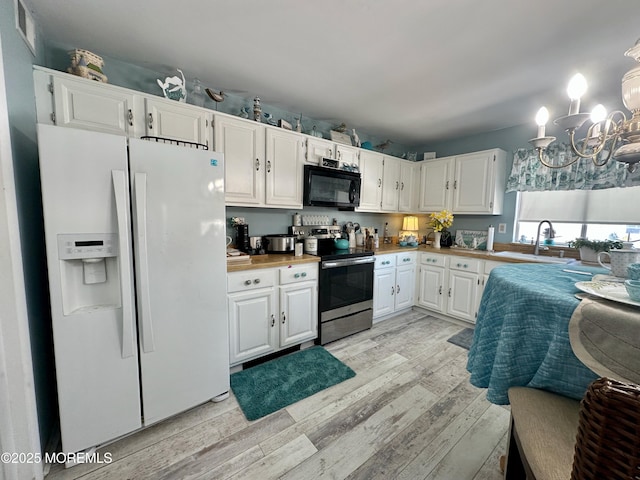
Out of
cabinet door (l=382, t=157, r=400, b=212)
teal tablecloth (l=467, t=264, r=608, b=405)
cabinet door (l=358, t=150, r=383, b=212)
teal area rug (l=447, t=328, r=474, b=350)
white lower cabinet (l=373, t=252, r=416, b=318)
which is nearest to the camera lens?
teal tablecloth (l=467, t=264, r=608, b=405)

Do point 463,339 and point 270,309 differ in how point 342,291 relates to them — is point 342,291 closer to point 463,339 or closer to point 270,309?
point 270,309

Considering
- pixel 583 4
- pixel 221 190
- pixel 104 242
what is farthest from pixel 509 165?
pixel 104 242

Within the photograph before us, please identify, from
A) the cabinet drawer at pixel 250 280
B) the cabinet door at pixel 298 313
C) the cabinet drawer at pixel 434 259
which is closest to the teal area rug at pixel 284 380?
the cabinet door at pixel 298 313

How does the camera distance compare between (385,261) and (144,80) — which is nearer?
(144,80)

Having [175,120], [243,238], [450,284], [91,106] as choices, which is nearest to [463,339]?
[450,284]

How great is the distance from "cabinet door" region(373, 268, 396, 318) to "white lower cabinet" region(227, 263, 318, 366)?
34.0 inches

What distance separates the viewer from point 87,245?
127 cm

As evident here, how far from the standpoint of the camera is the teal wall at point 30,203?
4.02 ft

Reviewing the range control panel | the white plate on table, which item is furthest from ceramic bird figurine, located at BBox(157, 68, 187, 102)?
the white plate on table

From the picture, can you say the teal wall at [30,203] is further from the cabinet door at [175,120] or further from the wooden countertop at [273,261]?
the wooden countertop at [273,261]

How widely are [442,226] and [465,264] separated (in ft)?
2.07

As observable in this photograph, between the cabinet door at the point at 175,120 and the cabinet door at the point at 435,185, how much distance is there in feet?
9.83

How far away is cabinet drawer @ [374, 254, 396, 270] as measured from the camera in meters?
2.97

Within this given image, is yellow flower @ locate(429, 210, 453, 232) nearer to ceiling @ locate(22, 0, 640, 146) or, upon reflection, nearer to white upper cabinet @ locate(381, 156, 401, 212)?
white upper cabinet @ locate(381, 156, 401, 212)
